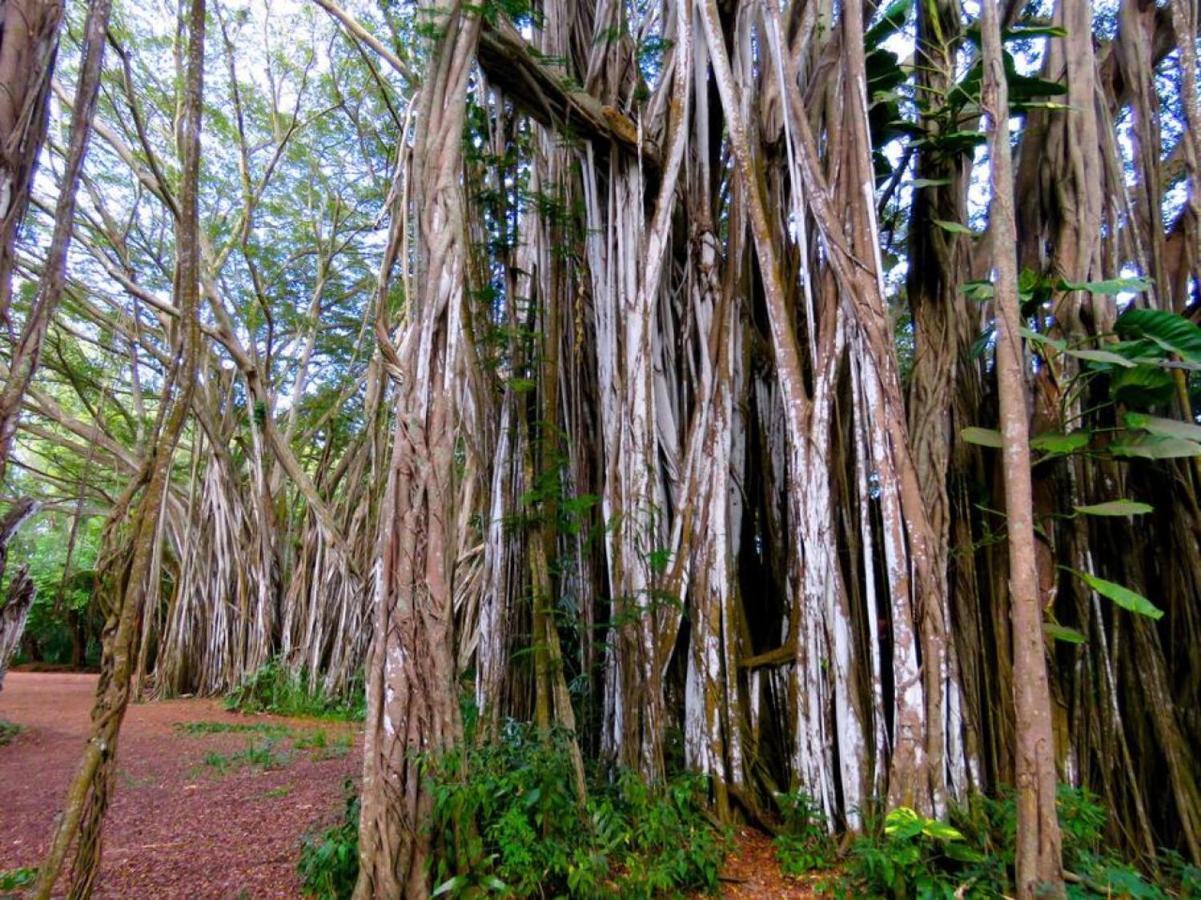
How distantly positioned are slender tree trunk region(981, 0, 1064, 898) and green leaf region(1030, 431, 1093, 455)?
62cm

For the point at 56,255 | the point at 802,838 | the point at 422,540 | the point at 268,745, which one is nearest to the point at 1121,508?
the point at 802,838

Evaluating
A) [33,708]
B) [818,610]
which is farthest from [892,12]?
[33,708]

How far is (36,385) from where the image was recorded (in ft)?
24.2

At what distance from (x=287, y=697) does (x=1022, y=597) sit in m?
5.78

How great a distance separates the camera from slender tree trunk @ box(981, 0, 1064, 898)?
172 cm

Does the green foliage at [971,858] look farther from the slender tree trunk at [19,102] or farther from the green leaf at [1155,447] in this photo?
the slender tree trunk at [19,102]

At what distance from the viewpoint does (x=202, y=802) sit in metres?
2.90

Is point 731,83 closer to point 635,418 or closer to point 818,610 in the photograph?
point 635,418

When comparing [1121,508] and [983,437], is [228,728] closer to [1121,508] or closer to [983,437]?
[983,437]

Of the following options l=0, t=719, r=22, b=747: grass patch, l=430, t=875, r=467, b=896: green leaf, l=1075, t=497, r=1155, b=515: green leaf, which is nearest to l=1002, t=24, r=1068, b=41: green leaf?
A: l=1075, t=497, r=1155, b=515: green leaf

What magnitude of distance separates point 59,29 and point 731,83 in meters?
2.41

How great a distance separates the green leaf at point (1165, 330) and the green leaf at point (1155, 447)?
0.29m

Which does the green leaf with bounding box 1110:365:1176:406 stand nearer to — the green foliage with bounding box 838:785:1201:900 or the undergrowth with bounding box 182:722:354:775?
the green foliage with bounding box 838:785:1201:900

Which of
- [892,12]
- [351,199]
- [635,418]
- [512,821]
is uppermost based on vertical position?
[351,199]
